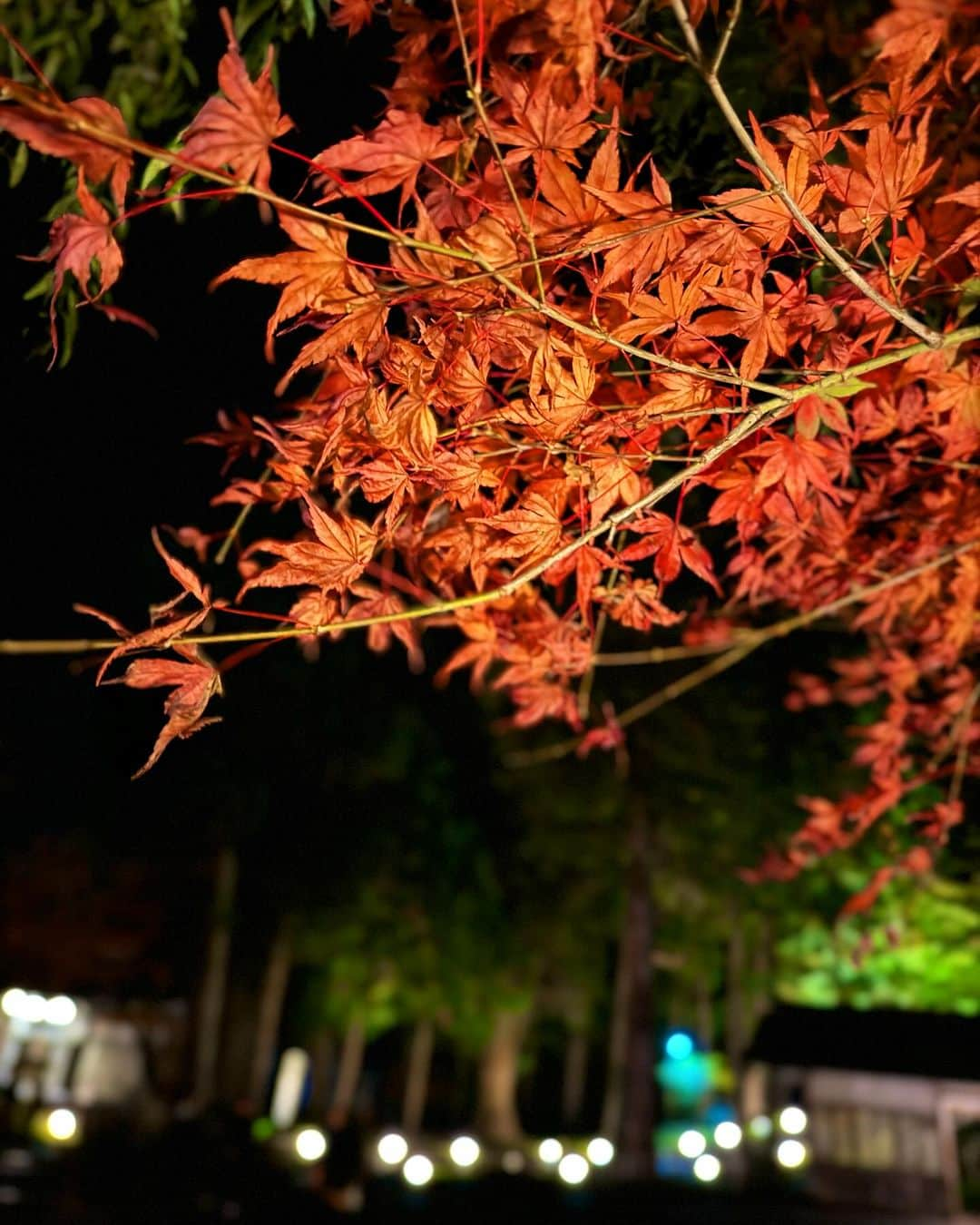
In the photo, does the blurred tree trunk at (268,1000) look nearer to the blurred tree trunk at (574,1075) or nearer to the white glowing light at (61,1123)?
the white glowing light at (61,1123)

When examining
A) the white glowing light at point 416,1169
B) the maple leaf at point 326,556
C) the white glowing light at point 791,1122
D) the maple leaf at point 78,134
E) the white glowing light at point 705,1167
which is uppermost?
the maple leaf at point 78,134

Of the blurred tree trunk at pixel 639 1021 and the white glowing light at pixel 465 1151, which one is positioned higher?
the blurred tree trunk at pixel 639 1021

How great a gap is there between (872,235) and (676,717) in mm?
13251

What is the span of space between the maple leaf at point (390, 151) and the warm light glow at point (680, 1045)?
3863cm

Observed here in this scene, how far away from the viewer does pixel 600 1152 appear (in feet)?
53.3

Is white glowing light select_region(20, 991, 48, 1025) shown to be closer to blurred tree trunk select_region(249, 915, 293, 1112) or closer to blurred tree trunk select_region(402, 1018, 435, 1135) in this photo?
blurred tree trunk select_region(249, 915, 293, 1112)

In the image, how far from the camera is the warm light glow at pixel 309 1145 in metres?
13.6

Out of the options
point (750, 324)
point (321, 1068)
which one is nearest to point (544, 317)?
point (750, 324)

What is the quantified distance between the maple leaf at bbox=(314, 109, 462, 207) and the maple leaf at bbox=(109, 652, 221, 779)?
913mm

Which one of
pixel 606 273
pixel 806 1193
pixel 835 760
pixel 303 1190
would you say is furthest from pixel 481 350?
pixel 806 1193

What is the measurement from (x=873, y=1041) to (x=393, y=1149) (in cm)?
602

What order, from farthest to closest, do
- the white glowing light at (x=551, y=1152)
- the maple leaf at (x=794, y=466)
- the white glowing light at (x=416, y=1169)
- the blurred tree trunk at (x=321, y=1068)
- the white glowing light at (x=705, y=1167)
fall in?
1. the blurred tree trunk at (x=321, y=1068)
2. the white glowing light at (x=551, y=1152)
3. the white glowing light at (x=705, y=1167)
4. the white glowing light at (x=416, y=1169)
5. the maple leaf at (x=794, y=466)

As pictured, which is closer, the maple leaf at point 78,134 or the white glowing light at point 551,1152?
the maple leaf at point 78,134

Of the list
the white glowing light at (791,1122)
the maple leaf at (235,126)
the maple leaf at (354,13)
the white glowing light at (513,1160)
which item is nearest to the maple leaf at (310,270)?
the maple leaf at (235,126)
